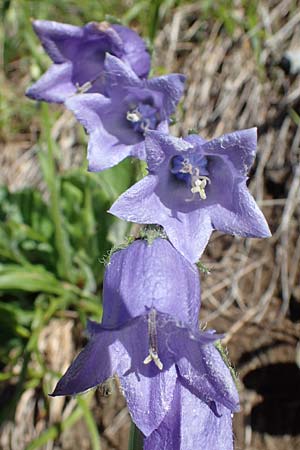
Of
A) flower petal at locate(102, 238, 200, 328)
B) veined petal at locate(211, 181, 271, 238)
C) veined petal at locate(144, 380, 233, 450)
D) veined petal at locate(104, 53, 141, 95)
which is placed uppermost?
veined petal at locate(104, 53, 141, 95)

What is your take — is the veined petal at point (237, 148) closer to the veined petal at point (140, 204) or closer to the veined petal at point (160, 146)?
the veined petal at point (160, 146)

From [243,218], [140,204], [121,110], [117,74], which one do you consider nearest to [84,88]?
[121,110]

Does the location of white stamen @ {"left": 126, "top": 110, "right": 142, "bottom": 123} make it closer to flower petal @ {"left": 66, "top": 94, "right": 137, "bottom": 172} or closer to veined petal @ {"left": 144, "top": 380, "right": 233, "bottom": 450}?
flower petal @ {"left": 66, "top": 94, "right": 137, "bottom": 172}

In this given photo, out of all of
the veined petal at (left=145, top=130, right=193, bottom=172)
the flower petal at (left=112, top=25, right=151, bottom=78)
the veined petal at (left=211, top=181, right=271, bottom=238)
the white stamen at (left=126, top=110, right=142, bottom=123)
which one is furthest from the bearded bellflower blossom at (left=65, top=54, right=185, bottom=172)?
the veined petal at (left=211, top=181, right=271, bottom=238)

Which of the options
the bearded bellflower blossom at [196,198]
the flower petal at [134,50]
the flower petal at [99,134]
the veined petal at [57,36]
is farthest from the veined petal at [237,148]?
the veined petal at [57,36]

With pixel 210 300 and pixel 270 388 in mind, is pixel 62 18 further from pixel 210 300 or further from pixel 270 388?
pixel 270 388

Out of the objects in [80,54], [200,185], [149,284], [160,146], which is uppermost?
[80,54]

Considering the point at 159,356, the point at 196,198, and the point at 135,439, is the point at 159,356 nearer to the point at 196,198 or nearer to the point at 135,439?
the point at 135,439
